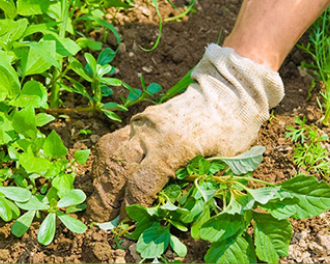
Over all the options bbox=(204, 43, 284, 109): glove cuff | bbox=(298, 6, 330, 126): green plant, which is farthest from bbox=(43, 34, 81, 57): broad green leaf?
bbox=(298, 6, 330, 126): green plant

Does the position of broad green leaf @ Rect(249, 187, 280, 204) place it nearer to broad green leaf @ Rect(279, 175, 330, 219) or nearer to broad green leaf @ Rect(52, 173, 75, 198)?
broad green leaf @ Rect(279, 175, 330, 219)

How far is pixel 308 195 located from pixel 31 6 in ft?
3.73

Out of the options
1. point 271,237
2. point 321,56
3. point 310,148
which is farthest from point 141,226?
point 321,56

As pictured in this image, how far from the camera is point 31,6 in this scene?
1.74 metres

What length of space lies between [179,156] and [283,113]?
584 millimetres

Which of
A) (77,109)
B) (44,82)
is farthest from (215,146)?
(44,82)

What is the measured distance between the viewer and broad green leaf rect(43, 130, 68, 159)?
1.58m

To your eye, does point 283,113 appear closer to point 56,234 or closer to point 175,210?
point 175,210

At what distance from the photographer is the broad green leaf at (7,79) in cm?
153

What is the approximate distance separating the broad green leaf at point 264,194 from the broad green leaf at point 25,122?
2.36ft

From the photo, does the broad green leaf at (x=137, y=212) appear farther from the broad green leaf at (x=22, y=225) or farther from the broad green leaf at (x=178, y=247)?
the broad green leaf at (x=22, y=225)

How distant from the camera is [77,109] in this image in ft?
6.28

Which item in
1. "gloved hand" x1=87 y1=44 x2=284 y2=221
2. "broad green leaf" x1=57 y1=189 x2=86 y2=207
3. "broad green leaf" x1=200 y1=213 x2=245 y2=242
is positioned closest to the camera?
"broad green leaf" x1=200 y1=213 x2=245 y2=242

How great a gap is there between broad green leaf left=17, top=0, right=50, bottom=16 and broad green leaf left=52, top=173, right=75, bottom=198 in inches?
23.4
